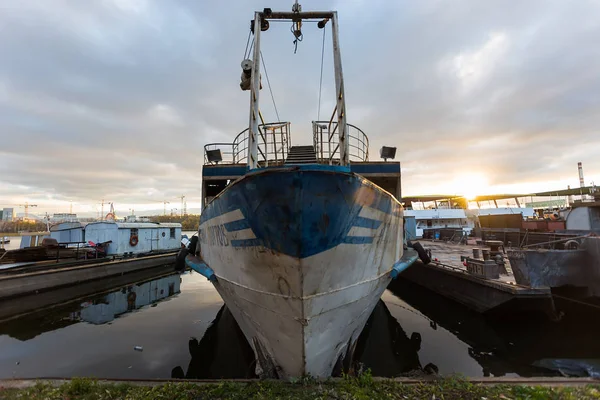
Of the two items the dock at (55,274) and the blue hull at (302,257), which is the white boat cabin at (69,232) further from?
the blue hull at (302,257)

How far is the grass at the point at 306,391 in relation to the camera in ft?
12.7

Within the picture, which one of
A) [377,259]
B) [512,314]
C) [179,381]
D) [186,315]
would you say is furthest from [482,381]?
[186,315]

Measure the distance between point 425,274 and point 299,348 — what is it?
13680 millimetres

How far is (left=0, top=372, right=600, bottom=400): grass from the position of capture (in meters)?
3.88

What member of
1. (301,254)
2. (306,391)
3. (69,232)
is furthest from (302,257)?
(69,232)

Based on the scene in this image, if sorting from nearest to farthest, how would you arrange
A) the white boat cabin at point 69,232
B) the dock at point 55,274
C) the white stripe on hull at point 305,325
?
the white stripe on hull at point 305,325, the dock at point 55,274, the white boat cabin at point 69,232

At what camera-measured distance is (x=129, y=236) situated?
78.4 feet

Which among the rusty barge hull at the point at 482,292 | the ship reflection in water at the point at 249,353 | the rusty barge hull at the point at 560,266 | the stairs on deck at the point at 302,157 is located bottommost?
the ship reflection in water at the point at 249,353

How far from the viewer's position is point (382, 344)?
29.7 ft

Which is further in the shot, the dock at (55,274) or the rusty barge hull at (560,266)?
the dock at (55,274)

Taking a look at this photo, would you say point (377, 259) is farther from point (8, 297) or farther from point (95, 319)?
point (8, 297)

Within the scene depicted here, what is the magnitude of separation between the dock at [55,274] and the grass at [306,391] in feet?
45.8

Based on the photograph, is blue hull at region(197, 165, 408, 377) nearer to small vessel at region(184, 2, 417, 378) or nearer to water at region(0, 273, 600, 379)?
small vessel at region(184, 2, 417, 378)

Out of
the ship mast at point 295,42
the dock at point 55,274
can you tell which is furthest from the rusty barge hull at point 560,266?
the dock at point 55,274
